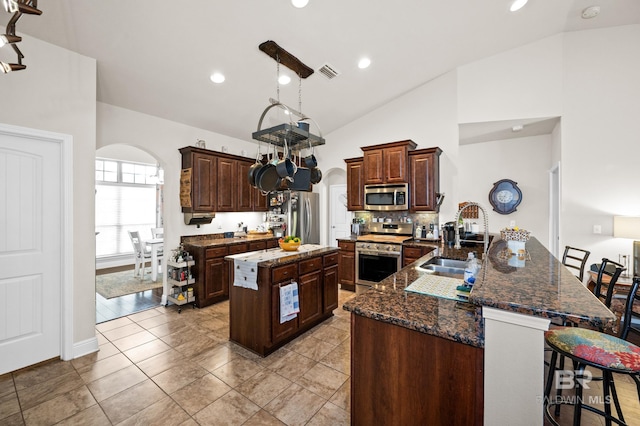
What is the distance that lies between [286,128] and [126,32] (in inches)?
72.1

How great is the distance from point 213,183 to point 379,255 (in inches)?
119

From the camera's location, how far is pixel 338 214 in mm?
6289

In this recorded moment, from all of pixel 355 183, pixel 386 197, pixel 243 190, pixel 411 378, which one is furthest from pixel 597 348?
pixel 243 190

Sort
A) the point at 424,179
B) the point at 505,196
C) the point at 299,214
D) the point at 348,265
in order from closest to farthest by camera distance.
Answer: the point at 424,179, the point at 348,265, the point at 505,196, the point at 299,214

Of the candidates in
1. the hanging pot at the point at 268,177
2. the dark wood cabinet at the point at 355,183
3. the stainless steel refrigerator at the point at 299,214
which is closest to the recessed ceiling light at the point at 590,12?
the dark wood cabinet at the point at 355,183

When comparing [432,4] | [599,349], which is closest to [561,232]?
[599,349]

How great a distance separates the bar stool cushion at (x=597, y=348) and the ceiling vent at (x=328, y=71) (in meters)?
3.66

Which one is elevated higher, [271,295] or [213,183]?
[213,183]

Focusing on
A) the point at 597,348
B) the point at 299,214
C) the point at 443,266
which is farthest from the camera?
the point at 299,214

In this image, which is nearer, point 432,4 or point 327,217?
point 432,4

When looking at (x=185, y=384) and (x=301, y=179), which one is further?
(x=301, y=179)

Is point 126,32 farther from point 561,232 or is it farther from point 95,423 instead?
point 561,232

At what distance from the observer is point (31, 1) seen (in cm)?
125

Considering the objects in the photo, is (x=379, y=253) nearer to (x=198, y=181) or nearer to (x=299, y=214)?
(x=299, y=214)
